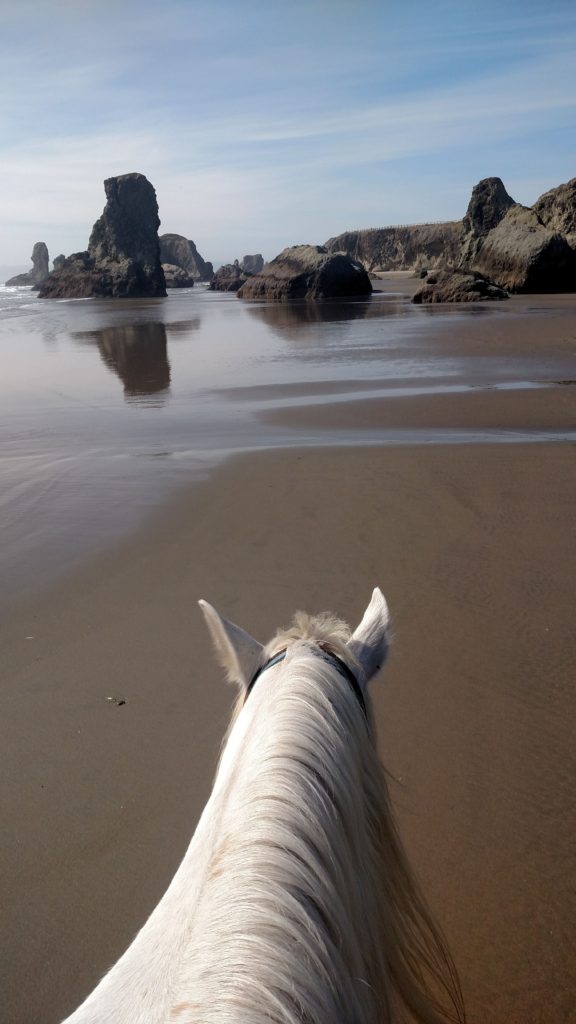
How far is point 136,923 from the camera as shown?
2.17m

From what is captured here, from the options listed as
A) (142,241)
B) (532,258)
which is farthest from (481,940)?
(142,241)

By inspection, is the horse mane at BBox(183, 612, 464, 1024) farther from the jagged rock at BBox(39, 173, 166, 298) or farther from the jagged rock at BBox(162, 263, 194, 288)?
the jagged rock at BBox(162, 263, 194, 288)

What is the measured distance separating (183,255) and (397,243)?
36028 mm

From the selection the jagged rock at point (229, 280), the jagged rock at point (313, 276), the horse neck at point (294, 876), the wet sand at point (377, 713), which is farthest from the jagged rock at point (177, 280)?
the horse neck at point (294, 876)

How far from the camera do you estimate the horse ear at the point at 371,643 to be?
148 centimetres

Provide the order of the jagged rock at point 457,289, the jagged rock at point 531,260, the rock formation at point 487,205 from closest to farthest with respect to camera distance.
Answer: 1. the jagged rock at point 457,289
2. the jagged rock at point 531,260
3. the rock formation at point 487,205

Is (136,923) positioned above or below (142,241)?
below

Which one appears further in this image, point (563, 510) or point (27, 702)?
point (563, 510)

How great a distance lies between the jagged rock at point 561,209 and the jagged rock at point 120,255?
30.0 m

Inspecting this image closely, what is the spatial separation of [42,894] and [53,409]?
8.75 meters

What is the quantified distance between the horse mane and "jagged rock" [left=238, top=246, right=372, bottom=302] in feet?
118

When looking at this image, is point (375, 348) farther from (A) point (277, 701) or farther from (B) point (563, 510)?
(A) point (277, 701)

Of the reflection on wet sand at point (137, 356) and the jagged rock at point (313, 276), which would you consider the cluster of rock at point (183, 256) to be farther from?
the reflection on wet sand at point (137, 356)

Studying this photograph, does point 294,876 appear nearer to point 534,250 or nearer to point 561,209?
point 534,250
